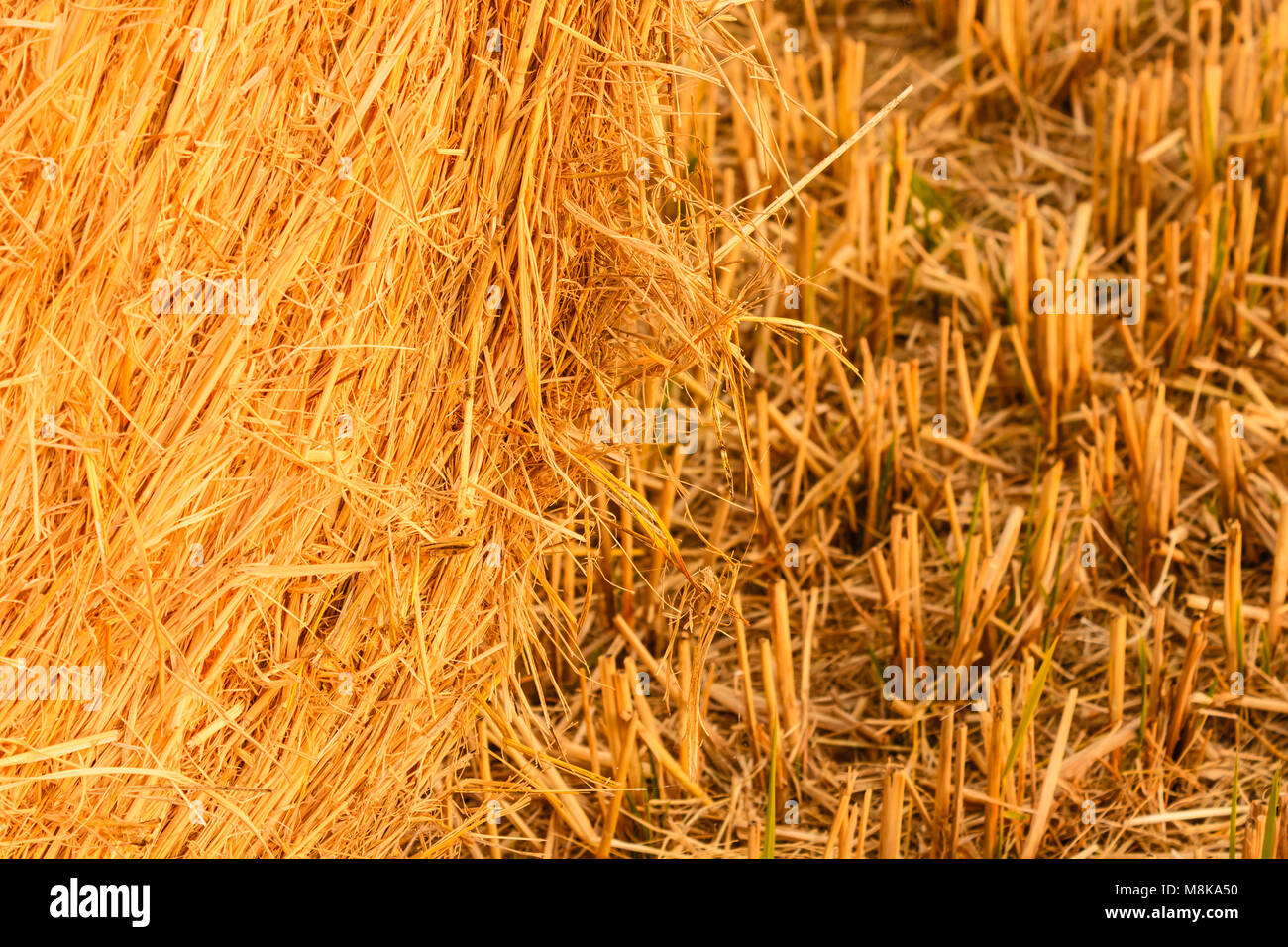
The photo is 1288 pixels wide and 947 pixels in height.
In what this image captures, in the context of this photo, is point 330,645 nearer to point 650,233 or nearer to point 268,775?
point 268,775

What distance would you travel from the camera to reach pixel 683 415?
5.46 feet

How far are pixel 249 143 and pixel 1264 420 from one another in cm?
150

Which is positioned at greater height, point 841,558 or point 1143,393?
point 1143,393

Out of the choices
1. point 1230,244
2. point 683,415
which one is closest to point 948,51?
point 1230,244

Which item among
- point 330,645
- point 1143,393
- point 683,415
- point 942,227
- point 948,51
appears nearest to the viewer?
point 330,645
